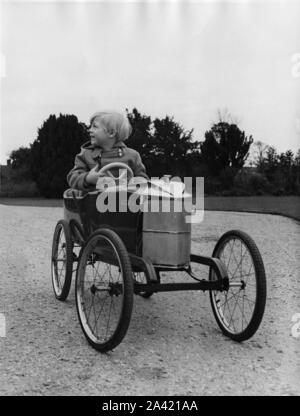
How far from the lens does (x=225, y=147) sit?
22.1 metres

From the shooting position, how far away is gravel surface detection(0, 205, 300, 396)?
2494 mm

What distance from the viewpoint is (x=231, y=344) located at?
3.12 metres

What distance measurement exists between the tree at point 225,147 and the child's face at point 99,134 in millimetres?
17229

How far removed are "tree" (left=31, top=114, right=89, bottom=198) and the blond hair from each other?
14.1 metres

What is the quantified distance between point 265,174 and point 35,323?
18.5 meters

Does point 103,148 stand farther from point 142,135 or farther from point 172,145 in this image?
point 172,145

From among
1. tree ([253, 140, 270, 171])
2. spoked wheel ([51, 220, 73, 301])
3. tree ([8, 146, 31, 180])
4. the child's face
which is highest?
tree ([253, 140, 270, 171])

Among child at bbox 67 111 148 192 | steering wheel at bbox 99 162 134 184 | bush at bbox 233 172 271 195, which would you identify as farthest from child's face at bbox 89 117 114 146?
bush at bbox 233 172 271 195

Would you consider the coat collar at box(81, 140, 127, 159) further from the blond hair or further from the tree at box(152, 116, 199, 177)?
the tree at box(152, 116, 199, 177)

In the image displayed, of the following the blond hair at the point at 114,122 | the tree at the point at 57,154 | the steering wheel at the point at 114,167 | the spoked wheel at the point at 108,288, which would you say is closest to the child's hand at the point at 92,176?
the steering wheel at the point at 114,167

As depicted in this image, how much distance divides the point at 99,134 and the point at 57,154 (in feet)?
50.5

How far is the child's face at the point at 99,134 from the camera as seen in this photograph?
3.71 metres
